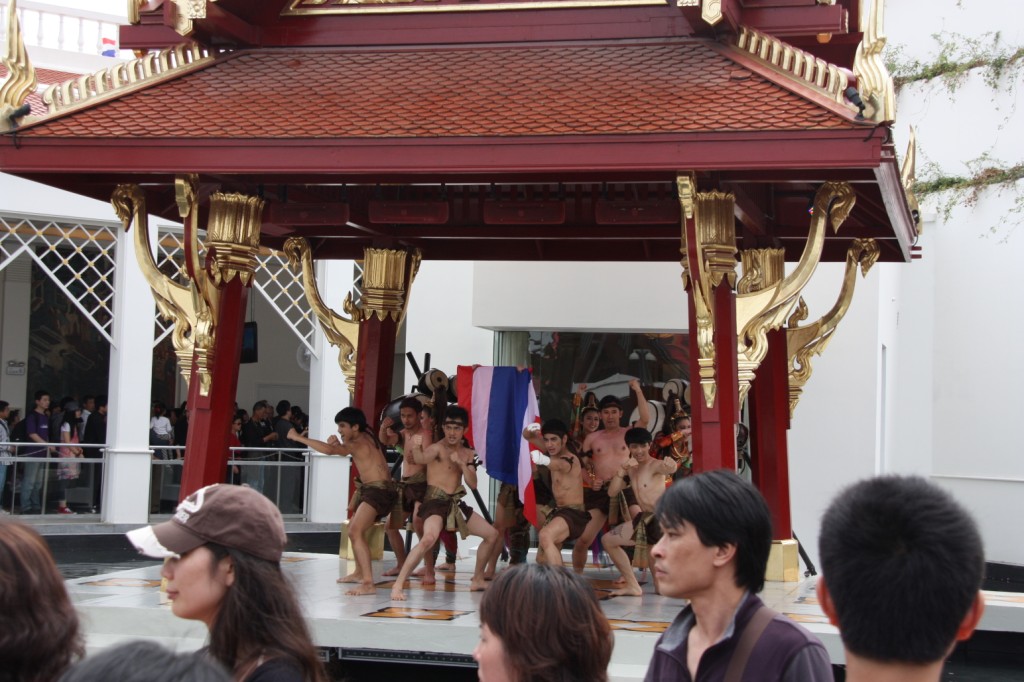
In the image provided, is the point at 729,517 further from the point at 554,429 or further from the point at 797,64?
the point at 554,429

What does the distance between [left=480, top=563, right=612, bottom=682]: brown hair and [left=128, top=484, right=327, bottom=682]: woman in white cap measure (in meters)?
0.47

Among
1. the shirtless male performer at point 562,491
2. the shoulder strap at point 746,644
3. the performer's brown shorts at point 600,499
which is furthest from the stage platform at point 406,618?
the shoulder strap at point 746,644

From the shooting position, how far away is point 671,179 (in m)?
7.65

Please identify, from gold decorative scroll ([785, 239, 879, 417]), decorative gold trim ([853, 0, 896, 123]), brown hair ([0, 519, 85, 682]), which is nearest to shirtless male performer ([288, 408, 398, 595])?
gold decorative scroll ([785, 239, 879, 417])

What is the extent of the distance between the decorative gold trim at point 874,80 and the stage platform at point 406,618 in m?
2.95

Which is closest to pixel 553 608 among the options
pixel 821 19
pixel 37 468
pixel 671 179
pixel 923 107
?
pixel 671 179

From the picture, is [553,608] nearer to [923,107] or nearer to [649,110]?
[649,110]

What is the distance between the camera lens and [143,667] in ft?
5.88

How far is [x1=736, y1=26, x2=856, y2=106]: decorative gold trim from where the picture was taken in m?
7.33

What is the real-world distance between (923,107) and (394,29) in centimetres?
1080

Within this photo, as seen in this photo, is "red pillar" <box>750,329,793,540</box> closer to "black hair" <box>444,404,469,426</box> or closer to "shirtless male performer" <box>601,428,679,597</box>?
"shirtless male performer" <box>601,428,679,597</box>

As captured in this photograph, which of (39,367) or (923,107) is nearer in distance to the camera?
(923,107)

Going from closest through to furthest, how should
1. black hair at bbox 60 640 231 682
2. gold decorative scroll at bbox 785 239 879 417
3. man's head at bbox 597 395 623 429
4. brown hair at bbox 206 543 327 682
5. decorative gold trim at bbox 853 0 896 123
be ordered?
black hair at bbox 60 640 231 682 → brown hair at bbox 206 543 327 682 → decorative gold trim at bbox 853 0 896 123 → man's head at bbox 597 395 623 429 → gold decorative scroll at bbox 785 239 879 417

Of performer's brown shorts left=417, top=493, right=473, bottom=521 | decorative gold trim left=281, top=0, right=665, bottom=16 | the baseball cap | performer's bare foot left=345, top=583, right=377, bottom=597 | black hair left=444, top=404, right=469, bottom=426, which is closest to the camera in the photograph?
the baseball cap
